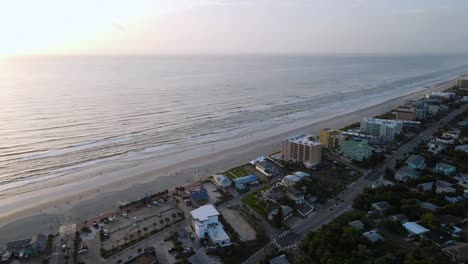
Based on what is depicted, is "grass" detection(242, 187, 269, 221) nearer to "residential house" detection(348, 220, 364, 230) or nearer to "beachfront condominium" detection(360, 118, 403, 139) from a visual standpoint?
"residential house" detection(348, 220, 364, 230)

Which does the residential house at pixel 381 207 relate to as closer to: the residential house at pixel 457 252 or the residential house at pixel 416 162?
the residential house at pixel 457 252

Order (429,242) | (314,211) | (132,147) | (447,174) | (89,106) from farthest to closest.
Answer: (89,106) → (132,147) → (447,174) → (314,211) → (429,242)

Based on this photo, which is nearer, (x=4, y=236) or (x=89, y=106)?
(x=4, y=236)

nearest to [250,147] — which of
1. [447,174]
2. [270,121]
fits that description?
[270,121]

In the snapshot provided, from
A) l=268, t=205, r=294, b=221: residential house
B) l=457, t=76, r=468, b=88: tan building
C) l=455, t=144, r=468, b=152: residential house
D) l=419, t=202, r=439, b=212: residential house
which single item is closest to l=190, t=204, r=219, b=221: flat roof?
l=268, t=205, r=294, b=221: residential house

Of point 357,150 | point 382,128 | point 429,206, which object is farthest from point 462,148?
point 429,206

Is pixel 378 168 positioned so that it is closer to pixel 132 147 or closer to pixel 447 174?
pixel 447 174
